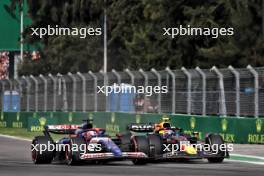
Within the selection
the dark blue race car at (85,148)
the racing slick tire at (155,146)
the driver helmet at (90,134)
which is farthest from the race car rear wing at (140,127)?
the driver helmet at (90,134)

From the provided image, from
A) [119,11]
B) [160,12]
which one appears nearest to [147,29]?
[160,12]

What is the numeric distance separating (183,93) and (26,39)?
38.3 metres

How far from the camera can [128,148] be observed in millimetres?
17094

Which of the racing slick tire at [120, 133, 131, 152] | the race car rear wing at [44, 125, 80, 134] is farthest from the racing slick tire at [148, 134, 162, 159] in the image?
the race car rear wing at [44, 125, 80, 134]

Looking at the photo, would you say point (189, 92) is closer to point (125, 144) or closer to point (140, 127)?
point (140, 127)

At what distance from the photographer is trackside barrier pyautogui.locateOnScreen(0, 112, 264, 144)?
77.7ft

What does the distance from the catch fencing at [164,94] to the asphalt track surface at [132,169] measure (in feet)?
20.8

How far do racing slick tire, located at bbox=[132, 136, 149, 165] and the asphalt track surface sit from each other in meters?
0.21

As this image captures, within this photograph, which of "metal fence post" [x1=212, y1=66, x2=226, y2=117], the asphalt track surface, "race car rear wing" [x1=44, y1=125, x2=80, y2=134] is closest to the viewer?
the asphalt track surface

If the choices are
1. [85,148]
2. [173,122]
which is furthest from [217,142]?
[173,122]

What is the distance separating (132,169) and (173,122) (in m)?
12.3

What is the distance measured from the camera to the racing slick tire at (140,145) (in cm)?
1675

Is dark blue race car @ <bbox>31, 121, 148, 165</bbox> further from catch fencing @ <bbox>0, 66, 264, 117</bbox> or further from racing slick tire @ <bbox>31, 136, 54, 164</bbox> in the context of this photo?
catch fencing @ <bbox>0, 66, 264, 117</bbox>

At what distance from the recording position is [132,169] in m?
15.6
